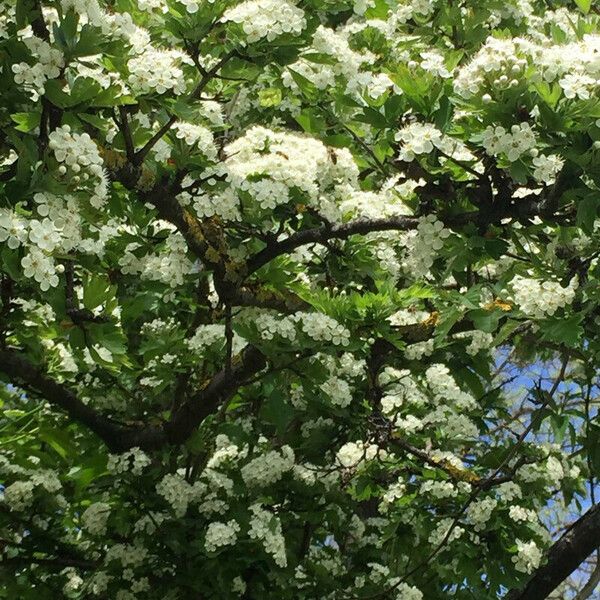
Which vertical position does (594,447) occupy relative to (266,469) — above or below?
below

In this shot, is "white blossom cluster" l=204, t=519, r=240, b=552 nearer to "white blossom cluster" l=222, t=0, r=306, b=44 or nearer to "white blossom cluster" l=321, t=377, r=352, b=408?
"white blossom cluster" l=321, t=377, r=352, b=408

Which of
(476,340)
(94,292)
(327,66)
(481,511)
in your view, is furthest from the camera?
(481,511)

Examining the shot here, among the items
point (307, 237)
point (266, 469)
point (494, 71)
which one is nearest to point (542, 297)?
point (494, 71)

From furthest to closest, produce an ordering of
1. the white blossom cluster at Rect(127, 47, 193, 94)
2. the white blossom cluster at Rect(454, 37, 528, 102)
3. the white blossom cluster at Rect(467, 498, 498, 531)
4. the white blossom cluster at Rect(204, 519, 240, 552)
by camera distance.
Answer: the white blossom cluster at Rect(467, 498, 498, 531) → the white blossom cluster at Rect(204, 519, 240, 552) → the white blossom cluster at Rect(127, 47, 193, 94) → the white blossom cluster at Rect(454, 37, 528, 102)

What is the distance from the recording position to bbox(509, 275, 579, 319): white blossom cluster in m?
3.51

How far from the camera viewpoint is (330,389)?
466 cm

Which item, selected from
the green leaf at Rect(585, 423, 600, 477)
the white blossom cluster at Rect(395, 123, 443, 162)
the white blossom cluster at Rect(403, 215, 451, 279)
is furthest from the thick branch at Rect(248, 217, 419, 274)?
the green leaf at Rect(585, 423, 600, 477)

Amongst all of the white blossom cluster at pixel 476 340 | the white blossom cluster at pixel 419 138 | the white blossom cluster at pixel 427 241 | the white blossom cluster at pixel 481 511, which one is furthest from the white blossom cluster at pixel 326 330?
the white blossom cluster at pixel 481 511

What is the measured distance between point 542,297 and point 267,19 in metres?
1.29

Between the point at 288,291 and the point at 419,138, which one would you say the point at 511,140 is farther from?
the point at 288,291

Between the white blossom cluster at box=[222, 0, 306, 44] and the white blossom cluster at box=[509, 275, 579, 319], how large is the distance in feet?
3.76

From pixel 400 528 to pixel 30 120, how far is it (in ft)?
10.2

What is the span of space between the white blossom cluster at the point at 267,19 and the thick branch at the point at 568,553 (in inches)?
106

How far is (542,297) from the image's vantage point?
3533 millimetres
